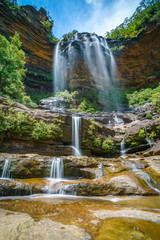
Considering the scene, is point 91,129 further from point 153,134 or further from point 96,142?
point 153,134

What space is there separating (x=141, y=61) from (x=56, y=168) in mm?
30795

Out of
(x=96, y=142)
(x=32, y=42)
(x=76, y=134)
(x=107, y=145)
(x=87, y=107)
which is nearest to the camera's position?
(x=76, y=134)

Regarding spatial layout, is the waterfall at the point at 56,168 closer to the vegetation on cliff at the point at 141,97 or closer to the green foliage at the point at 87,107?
the green foliage at the point at 87,107

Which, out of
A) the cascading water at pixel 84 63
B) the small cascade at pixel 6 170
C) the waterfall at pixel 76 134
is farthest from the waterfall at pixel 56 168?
the cascading water at pixel 84 63

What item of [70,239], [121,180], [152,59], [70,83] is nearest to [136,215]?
[70,239]

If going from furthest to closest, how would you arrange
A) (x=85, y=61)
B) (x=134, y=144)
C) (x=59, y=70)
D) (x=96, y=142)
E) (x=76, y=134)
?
(x=59, y=70), (x=85, y=61), (x=134, y=144), (x=96, y=142), (x=76, y=134)

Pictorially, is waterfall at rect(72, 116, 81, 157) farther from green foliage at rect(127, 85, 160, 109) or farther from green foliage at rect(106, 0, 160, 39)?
green foliage at rect(106, 0, 160, 39)

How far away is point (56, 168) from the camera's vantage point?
6805mm

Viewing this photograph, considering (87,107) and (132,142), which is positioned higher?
(87,107)

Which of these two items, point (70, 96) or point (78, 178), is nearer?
point (78, 178)

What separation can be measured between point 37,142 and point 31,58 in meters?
24.0

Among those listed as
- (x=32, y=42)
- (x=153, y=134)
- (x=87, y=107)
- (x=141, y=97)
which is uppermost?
(x=32, y=42)

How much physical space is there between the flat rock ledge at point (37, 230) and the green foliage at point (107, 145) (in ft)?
35.8

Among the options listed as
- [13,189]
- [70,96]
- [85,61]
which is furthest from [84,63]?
[13,189]
